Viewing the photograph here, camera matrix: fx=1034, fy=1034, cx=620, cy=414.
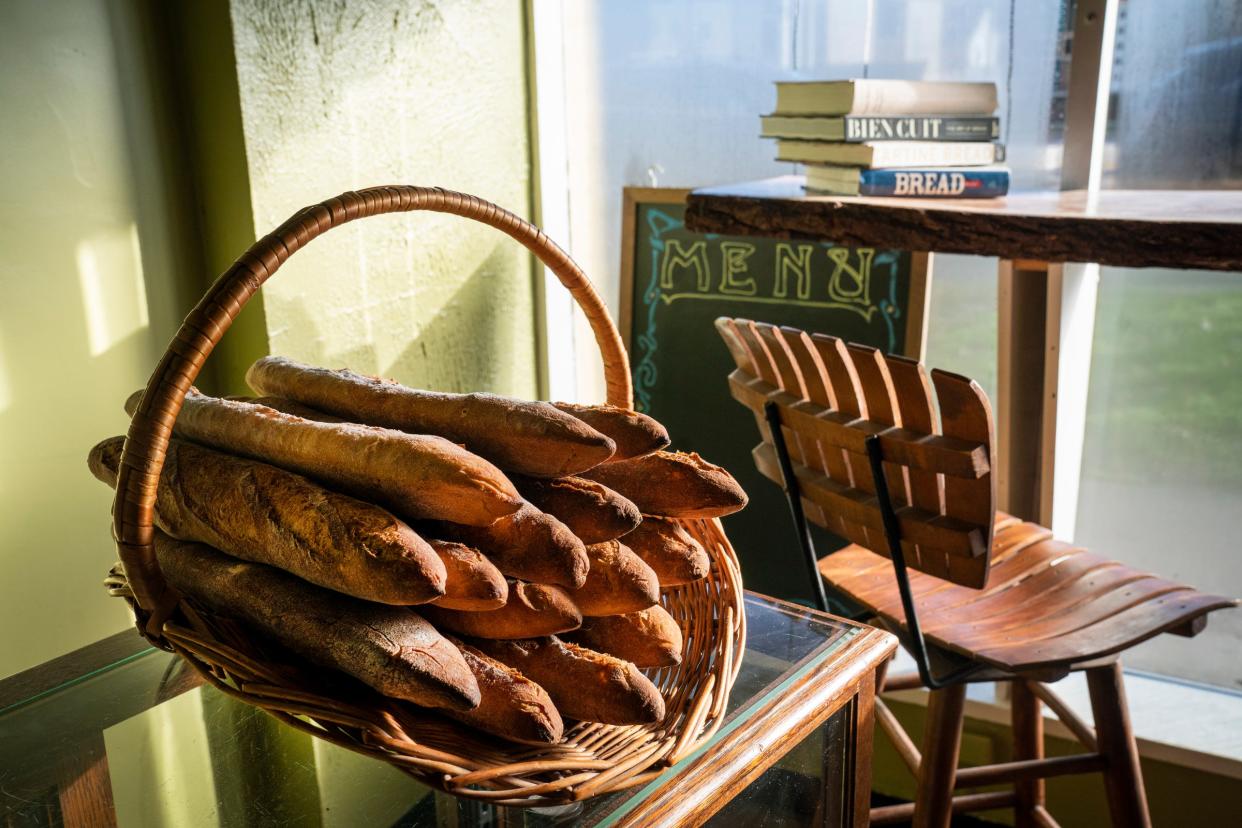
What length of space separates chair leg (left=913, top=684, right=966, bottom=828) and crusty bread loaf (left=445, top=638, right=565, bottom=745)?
93cm

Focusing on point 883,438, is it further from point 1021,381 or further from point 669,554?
point 1021,381

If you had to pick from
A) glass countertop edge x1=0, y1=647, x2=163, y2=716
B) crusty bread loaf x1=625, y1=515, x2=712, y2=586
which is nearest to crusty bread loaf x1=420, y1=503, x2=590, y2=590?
crusty bread loaf x1=625, y1=515, x2=712, y2=586

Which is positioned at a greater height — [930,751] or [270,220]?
[270,220]

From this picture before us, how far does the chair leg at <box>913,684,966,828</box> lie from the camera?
157cm

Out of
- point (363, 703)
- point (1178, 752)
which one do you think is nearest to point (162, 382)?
point (363, 703)

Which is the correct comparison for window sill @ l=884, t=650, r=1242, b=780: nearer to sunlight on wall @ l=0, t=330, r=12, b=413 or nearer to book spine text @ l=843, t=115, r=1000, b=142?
book spine text @ l=843, t=115, r=1000, b=142

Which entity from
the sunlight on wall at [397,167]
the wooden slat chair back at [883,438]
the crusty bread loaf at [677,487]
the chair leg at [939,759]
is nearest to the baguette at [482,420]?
the crusty bread loaf at [677,487]

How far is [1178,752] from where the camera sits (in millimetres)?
2029

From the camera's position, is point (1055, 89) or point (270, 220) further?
point (1055, 89)

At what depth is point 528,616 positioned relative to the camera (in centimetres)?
88

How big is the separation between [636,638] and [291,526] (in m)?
0.32

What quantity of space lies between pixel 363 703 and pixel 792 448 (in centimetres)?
93

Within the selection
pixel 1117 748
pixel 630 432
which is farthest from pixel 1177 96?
pixel 630 432

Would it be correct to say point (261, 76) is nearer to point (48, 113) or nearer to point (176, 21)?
point (176, 21)
